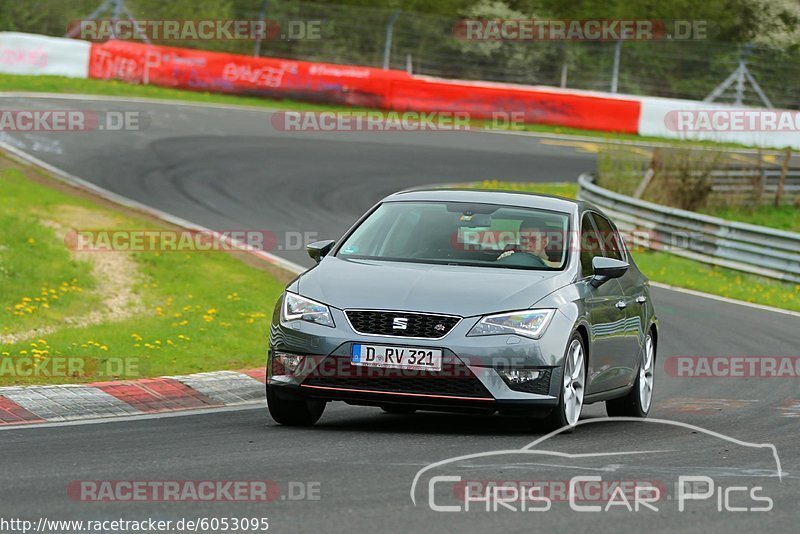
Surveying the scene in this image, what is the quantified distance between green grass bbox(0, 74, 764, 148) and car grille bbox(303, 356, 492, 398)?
21839mm

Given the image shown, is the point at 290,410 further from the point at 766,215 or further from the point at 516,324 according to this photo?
the point at 766,215

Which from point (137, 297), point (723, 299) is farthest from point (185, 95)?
point (137, 297)

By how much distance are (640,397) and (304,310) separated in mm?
3290

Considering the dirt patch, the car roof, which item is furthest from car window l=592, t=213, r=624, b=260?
the dirt patch

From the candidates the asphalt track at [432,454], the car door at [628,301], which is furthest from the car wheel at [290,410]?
the car door at [628,301]

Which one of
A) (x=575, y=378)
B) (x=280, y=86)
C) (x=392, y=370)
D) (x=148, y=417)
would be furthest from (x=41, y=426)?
(x=280, y=86)

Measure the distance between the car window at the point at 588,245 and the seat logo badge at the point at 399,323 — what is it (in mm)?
1716

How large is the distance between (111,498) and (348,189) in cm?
1960

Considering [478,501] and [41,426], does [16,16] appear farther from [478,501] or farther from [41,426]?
[478,501]

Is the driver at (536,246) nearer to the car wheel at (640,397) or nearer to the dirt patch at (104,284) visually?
the car wheel at (640,397)

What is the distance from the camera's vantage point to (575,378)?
933 cm

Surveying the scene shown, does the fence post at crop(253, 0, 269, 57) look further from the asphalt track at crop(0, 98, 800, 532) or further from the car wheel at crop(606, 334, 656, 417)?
the car wheel at crop(606, 334, 656, 417)

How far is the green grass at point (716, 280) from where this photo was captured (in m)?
21.0

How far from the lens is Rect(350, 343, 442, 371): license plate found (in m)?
8.65
